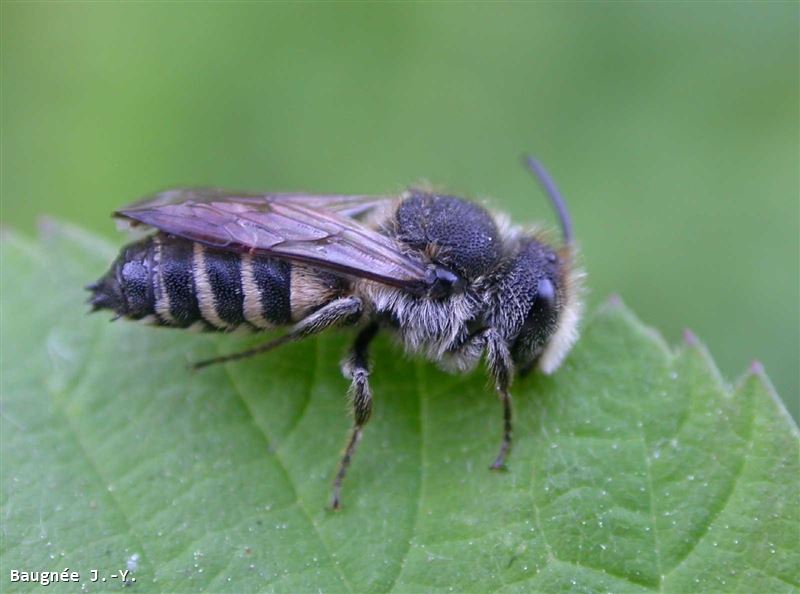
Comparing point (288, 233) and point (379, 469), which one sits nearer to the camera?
point (379, 469)

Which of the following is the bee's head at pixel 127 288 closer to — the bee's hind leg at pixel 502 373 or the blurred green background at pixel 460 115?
the bee's hind leg at pixel 502 373

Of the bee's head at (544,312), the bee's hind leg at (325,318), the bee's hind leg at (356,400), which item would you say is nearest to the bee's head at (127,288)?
the bee's hind leg at (325,318)

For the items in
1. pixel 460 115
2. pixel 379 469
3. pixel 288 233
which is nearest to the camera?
pixel 379 469

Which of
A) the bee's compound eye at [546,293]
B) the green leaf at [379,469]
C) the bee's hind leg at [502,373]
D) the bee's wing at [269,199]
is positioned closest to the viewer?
the green leaf at [379,469]

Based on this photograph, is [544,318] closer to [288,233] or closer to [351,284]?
[351,284]

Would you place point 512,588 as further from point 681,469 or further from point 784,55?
point 784,55

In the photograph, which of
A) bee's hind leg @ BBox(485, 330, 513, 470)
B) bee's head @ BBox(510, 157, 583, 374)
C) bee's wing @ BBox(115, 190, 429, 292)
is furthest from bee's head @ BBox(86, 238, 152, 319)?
bee's head @ BBox(510, 157, 583, 374)

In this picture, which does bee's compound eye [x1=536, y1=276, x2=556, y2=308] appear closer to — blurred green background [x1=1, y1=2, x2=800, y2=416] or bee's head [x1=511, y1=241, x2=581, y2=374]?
bee's head [x1=511, y1=241, x2=581, y2=374]

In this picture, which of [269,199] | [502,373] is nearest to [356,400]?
[502,373]
